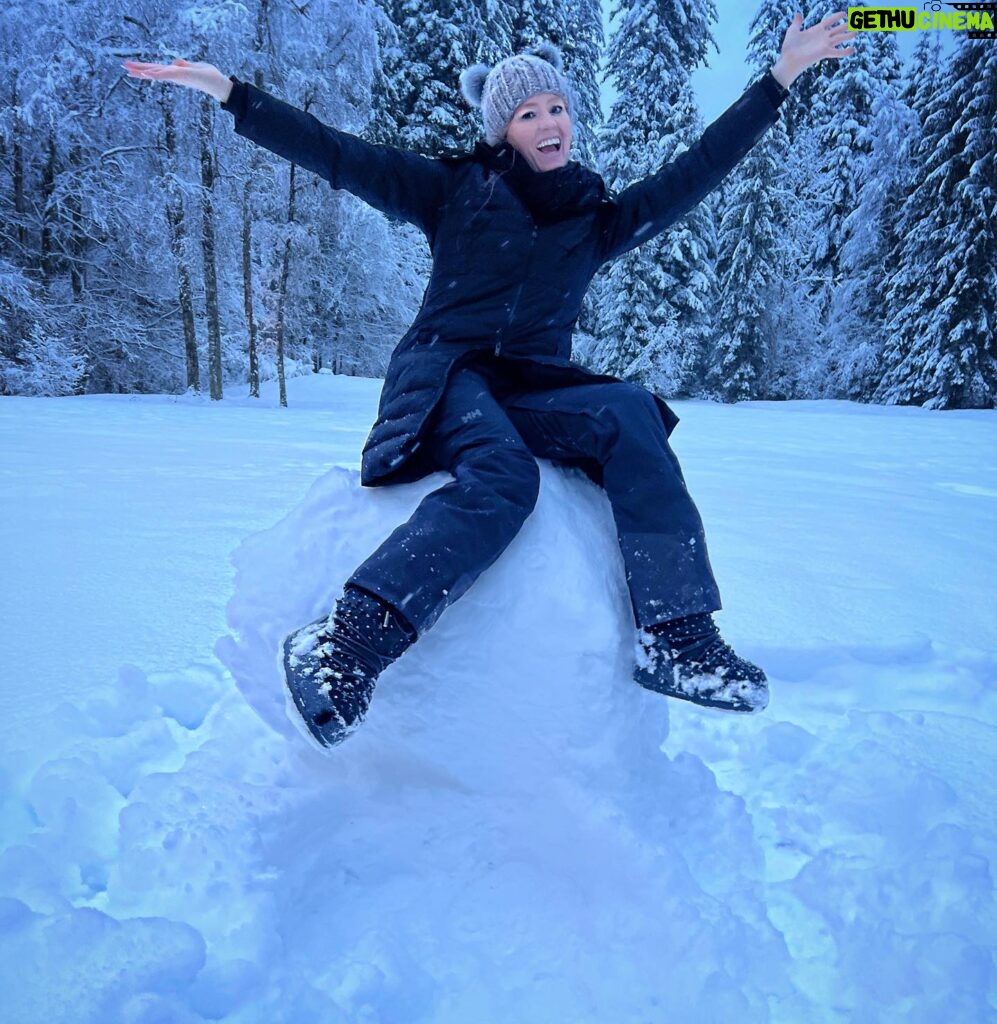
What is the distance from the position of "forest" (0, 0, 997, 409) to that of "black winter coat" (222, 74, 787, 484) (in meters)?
9.71

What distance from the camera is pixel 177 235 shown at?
10.8 m

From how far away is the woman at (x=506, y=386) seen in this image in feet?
4.28

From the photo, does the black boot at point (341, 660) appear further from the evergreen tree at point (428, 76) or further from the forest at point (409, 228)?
the evergreen tree at point (428, 76)

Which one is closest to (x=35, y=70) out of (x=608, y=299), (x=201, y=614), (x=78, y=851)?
(x=608, y=299)

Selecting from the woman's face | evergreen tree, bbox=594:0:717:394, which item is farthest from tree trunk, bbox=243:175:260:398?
the woman's face

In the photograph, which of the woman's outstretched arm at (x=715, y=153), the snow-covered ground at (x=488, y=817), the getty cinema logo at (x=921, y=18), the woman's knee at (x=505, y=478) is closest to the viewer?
the snow-covered ground at (x=488, y=817)

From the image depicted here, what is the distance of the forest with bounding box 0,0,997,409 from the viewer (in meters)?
10.6

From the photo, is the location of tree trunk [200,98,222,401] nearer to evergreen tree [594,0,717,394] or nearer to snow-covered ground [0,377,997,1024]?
evergreen tree [594,0,717,394]

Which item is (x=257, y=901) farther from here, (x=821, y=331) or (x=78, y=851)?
(x=821, y=331)

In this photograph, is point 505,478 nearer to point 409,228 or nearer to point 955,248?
point 955,248

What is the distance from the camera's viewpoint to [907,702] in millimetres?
1998

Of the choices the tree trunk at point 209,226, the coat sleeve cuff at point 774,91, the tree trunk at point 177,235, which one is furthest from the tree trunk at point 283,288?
the coat sleeve cuff at point 774,91

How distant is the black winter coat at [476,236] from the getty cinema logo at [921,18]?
1.02 metres

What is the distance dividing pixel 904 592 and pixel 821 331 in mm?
15364
